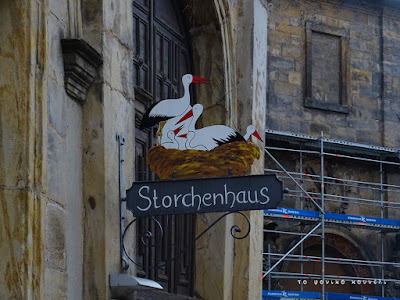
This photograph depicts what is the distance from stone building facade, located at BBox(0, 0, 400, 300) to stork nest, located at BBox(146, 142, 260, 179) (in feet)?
0.78

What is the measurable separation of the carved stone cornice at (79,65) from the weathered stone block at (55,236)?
877 millimetres

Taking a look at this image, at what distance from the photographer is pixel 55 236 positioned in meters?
7.19

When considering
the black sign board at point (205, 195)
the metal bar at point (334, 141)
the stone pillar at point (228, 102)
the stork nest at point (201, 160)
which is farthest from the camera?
the metal bar at point (334, 141)

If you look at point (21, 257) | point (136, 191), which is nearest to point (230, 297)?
point (136, 191)

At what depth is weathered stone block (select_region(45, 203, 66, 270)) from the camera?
7070 mm

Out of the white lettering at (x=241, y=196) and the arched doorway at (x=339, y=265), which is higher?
the white lettering at (x=241, y=196)

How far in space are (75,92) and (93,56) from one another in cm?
29

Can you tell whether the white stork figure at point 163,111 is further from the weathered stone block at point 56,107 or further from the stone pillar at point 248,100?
the stone pillar at point 248,100

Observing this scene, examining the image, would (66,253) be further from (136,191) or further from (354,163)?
(354,163)

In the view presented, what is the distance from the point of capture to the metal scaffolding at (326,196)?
2089 cm

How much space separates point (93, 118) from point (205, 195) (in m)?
0.97

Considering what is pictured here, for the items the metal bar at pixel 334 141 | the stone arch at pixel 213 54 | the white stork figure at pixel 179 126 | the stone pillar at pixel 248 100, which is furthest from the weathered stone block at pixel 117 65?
the metal bar at pixel 334 141

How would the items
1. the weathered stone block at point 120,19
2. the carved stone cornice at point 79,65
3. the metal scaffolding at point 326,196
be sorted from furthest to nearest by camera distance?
the metal scaffolding at point 326,196 → the weathered stone block at point 120,19 → the carved stone cornice at point 79,65

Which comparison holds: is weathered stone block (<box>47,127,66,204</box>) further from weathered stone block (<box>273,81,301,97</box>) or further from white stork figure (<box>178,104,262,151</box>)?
weathered stone block (<box>273,81,301,97</box>)
